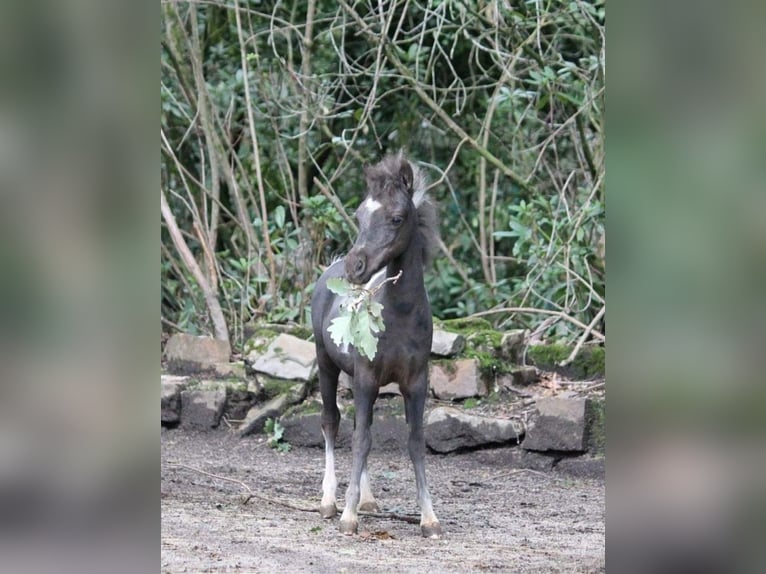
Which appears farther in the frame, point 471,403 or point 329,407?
point 471,403

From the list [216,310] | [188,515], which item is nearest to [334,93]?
[216,310]

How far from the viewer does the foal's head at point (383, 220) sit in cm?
512

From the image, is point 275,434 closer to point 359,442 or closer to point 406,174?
point 359,442

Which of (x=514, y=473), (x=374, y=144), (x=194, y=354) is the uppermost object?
(x=374, y=144)

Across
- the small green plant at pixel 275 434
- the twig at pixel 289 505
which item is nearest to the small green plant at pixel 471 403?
the small green plant at pixel 275 434

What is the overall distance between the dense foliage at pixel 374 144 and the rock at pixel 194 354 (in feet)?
1.18

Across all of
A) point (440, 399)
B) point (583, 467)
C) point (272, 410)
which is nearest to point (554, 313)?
point (440, 399)

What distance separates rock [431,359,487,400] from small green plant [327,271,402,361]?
285cm

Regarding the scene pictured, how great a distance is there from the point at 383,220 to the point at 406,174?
1.01ft

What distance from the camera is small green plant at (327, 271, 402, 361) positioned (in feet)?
16.6

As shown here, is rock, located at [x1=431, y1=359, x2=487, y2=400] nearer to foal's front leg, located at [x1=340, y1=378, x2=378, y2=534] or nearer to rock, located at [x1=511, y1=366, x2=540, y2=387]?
rock, located at [x1=511, y1=366, x2=540, y2=387]

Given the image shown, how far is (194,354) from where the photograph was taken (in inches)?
345

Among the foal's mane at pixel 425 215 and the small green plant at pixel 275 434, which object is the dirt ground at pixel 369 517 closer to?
the small green plant at pixel 275 434
